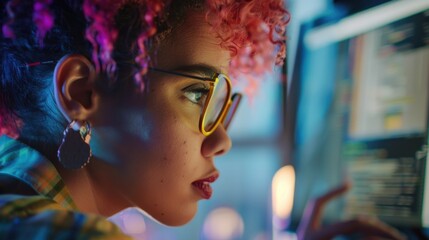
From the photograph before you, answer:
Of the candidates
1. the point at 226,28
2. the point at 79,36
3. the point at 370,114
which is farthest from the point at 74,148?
the point at 370,114

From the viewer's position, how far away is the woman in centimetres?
87

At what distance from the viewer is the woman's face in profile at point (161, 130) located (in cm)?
91

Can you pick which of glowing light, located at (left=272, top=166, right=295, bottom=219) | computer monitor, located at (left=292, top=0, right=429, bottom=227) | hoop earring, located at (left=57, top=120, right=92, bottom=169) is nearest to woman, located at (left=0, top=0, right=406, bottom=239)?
hoop earring, located at (left=57, top=120, right=92, bottom=169)

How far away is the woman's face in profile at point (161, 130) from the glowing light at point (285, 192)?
64cm

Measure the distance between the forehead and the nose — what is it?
0.52 feet

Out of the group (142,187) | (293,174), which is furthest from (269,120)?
(142,187)

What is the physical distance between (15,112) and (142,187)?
350 mm

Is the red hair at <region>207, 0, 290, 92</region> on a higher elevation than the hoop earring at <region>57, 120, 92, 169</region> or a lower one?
higher

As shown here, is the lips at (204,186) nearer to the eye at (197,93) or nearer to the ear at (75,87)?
the eye at (197,93)

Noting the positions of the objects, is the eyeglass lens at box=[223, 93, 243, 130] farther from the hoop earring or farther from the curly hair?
the hoop earring

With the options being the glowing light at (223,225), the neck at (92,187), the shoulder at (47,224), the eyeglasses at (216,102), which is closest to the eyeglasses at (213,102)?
the eyeglasses at (216,102)

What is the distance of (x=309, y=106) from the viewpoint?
147cm

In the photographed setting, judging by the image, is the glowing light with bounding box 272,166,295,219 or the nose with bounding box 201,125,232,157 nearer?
the nose with bounding box 201,125,232,157

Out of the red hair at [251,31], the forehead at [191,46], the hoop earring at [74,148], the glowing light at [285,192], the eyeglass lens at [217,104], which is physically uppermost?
the red hair at [251,31]
